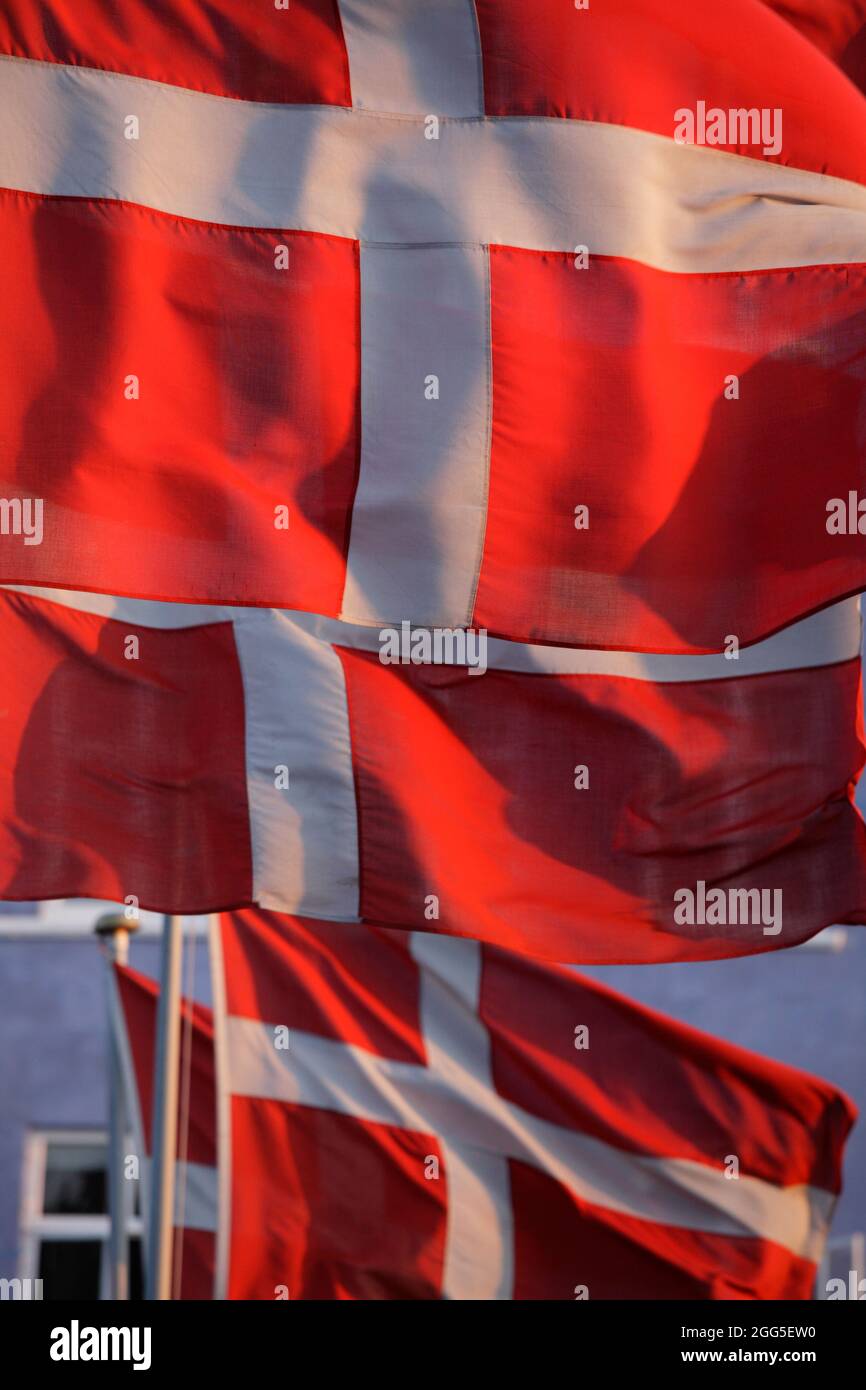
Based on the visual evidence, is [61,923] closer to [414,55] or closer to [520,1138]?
[520,1138]

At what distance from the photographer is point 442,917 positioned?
4766mm

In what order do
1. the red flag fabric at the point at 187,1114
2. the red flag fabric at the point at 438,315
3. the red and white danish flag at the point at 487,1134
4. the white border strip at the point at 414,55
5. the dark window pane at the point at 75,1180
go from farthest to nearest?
the dark window pane at the point at 75,1180 < the red flag fabric at the point at 187,1114 < the red and white danish flag at the point at 487,1134 < the white border strip at the point at 414,55 < the red flag fabric at the point at 438,315

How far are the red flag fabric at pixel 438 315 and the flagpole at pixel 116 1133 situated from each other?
3.89 meters

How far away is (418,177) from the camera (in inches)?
194

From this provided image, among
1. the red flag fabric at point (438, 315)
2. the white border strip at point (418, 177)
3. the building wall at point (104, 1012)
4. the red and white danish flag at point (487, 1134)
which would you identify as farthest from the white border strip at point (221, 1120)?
the building wall at point (104, 1012)

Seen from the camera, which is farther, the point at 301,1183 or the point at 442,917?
the point at 301,1183

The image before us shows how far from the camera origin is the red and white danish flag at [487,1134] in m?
7.44

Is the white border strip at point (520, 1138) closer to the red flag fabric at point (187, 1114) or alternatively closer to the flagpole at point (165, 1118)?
the flagpole at point (165, 1118)

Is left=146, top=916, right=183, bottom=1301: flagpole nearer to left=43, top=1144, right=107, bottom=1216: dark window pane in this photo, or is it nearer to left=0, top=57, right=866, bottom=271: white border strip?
left=0, top=57, right=866, bottom=271: white border strip

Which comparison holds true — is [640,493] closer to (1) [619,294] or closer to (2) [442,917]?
(1) [619,294]

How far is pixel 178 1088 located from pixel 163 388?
4.15 meters

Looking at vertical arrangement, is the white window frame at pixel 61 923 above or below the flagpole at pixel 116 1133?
above

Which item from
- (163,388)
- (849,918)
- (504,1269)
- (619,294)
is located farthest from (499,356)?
(504,1269)

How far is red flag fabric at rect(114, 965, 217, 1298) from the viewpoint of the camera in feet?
25.3
